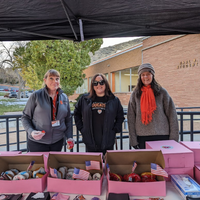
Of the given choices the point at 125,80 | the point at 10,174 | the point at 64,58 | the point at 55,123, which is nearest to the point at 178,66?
the point at 125,80

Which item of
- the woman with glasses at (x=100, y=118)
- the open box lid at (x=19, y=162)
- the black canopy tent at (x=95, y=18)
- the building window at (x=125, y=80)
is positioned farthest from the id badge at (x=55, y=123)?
the building window at (x=125, y=80)

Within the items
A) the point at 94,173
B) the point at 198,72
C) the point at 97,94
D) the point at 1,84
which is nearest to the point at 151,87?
the point at 97,94

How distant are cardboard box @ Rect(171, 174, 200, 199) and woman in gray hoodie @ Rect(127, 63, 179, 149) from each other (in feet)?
3.02

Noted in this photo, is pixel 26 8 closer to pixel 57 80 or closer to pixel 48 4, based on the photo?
pixel 48 4

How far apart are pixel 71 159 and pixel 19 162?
46 centimetres

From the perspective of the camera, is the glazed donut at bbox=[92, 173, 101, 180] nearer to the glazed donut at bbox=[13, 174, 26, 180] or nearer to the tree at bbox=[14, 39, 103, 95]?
the glazed donut at bbox=[13, 174, 26, 180]

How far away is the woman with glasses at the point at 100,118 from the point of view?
7.47ft

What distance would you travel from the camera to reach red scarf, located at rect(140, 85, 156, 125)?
2.21 metres

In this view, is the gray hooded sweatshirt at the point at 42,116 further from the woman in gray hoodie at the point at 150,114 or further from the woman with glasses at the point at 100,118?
the woman in gray hoodie at the point at 150,114

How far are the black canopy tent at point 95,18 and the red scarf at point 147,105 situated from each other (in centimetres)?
92

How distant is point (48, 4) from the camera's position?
1.83 meters

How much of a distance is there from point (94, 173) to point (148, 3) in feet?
6.00

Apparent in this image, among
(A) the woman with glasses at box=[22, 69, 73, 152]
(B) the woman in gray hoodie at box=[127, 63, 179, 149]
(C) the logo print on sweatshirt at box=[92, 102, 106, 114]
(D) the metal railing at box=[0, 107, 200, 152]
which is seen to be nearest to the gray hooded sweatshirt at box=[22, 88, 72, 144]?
(A) the woman with glasses at box=[22, 69, 73, 152]

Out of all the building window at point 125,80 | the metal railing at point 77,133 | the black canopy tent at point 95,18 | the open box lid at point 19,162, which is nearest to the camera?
the open box lid at point 19,162
